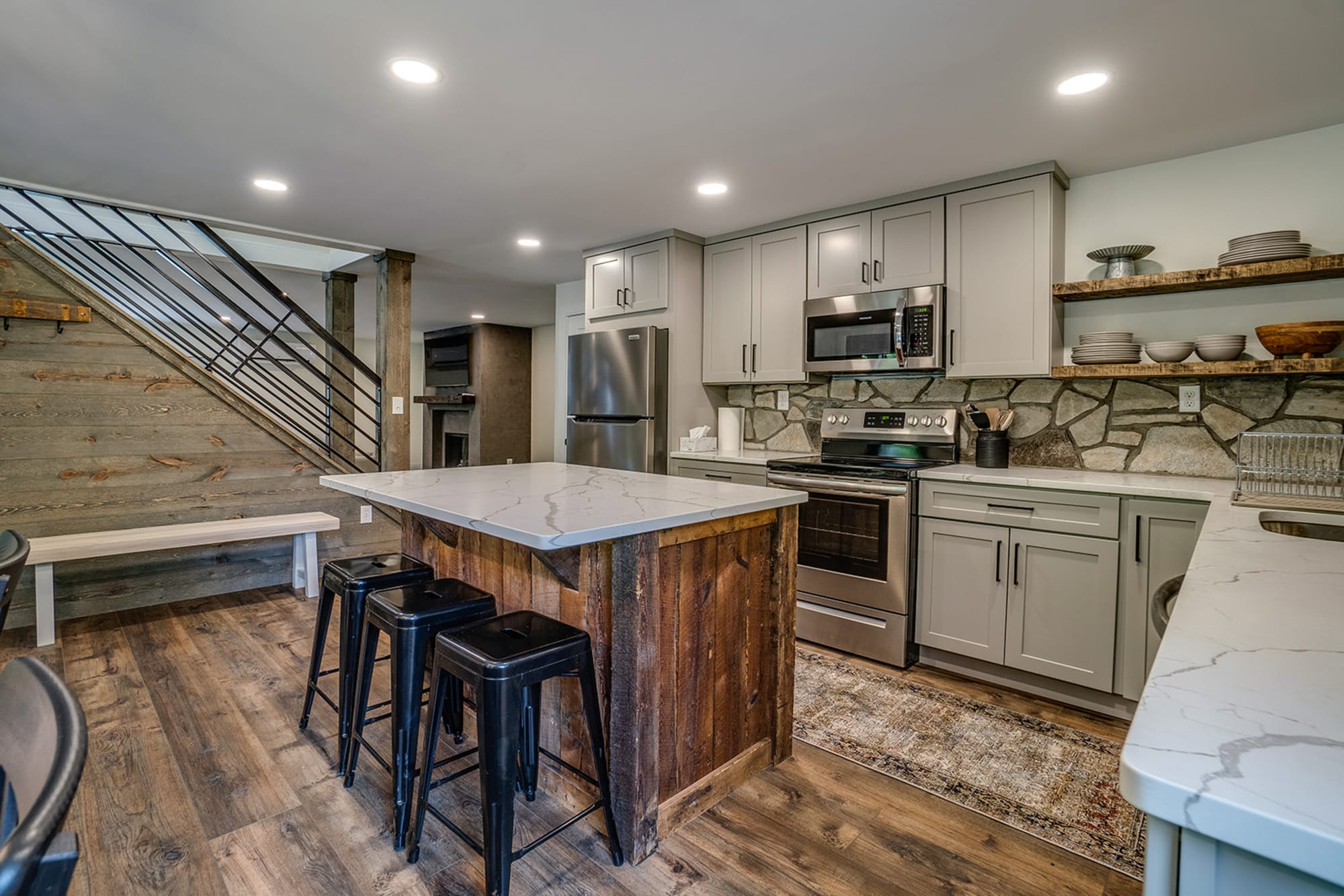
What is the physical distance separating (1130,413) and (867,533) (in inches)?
51.8

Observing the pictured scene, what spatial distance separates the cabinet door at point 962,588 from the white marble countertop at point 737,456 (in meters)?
0.98

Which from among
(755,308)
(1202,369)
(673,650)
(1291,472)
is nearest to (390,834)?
(673,650)

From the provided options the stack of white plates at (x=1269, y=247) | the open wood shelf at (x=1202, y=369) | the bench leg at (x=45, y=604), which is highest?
the stack of white plates at (x=1269, y=247)

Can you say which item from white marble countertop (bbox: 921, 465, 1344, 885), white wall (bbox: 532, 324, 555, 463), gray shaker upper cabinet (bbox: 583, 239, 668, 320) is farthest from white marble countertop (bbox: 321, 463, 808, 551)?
white wall (bbox: 532, 324, 555, 463)

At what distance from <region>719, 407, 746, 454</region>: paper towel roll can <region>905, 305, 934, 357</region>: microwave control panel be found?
129 cm

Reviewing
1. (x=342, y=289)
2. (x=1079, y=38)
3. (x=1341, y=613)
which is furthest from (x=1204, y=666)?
(x=342, y=289)

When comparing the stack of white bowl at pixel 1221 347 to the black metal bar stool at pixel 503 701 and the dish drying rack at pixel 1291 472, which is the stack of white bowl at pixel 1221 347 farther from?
the black metal bar stool at pixel 503 701

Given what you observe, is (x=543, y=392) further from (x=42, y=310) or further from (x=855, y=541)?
(x=855, y=541)

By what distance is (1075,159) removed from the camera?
288cm

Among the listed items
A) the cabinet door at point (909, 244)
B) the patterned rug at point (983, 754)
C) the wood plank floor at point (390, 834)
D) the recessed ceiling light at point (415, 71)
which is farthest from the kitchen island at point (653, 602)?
the cabinet door at point (909, 244)

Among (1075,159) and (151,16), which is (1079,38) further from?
(151,16)

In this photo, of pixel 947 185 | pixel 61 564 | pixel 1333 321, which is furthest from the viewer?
pixel 61 564

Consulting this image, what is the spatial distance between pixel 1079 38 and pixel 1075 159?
105cm

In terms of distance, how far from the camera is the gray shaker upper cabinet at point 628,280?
4.16 metres
